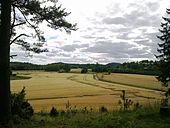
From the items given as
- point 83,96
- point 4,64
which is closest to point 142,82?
point 83,96

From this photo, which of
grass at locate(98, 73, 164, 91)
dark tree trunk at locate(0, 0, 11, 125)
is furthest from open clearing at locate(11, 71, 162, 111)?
dark tree trunk at locate(0, 0, 11, 125)

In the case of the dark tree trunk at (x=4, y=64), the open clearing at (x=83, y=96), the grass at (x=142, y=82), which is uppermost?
the dark tree trunk at (x=4, y=64)

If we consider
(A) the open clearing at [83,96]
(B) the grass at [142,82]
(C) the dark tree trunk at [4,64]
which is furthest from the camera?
(B) the grass at [142,82]

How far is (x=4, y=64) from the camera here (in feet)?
47.1

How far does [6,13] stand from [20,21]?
2907 millimetres

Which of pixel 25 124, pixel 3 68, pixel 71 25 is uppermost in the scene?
pixel 71 25

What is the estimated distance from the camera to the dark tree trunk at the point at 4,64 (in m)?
14.4

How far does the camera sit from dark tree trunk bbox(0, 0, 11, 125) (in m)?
14.4

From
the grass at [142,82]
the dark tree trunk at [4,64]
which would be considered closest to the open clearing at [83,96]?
the grass at [142,82]

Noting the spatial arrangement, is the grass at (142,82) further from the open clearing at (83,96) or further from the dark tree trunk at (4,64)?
the dark tree trunk at (4,64)

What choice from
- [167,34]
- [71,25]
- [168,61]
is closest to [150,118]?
[71,25]

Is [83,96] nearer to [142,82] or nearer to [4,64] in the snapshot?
[142,82]

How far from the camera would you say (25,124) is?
1599 cm

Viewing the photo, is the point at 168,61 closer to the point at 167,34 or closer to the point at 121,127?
the point at 167,34
